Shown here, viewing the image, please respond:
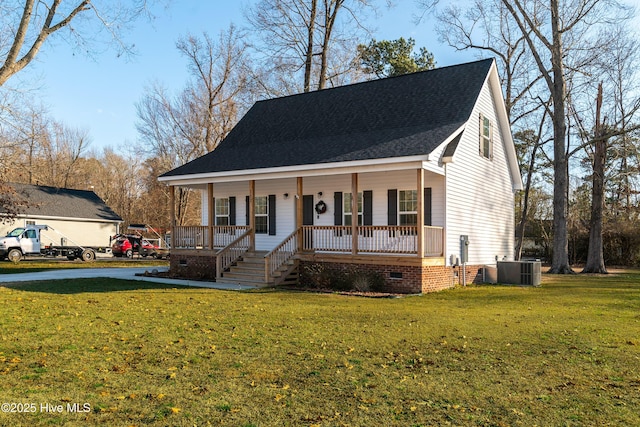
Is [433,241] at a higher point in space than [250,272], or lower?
higher

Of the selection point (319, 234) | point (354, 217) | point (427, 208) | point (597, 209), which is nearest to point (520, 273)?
point (427, 208)

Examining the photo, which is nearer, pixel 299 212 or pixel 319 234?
pixel 299 212

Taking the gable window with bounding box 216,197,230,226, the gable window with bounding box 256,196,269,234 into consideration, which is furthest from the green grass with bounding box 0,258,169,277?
the gable window with bounding box 256,196,269,234

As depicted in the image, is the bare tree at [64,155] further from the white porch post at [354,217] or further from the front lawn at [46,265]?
the white porch post at [354,217]

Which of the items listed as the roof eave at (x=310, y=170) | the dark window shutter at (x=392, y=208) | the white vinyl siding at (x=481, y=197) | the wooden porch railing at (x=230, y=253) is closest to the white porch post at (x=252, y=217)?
the wooden porch railing at (x=230, y=253)

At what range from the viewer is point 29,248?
29.3 metres

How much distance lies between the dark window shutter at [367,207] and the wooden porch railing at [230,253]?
4.20m

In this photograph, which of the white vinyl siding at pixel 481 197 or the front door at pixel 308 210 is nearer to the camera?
the white vinyl siding at pixel 481 197

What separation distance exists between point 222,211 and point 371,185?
23.2 ft

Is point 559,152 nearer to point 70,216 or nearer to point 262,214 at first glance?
point 262,214

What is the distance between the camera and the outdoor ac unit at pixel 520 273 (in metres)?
17.9

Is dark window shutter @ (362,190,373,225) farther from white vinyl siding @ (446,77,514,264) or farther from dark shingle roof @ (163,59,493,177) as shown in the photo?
white vinyl siding @ (446,77,514,264)

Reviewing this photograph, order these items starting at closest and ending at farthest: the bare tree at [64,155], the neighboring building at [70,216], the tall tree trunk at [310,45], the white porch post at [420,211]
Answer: the white porch post at [420,211] < the tall tree trunk at [310,45] < the neighboring building at [70,216] < the bare tree at [64,155]

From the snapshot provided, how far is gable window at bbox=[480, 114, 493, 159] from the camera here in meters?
18.6
